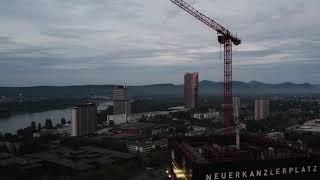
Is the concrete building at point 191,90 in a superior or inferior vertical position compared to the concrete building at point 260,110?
superior

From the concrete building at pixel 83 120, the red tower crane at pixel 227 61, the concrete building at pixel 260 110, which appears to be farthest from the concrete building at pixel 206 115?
the red tower crane at pixel 227 61

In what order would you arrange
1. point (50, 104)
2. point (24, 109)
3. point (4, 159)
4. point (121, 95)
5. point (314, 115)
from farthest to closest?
point (50, 104) < point (24, 109) < point (121, 95) < point (314, 115) < point (4, 159)

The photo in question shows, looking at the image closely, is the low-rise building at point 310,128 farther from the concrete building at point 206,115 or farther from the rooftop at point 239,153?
the rooftop at point 239,153

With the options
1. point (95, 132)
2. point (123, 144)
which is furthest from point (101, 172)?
point (95, 132)

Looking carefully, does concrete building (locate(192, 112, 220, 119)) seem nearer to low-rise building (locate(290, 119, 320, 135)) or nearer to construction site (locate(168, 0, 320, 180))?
low-rise building (locate(290, 119, 320, 135))

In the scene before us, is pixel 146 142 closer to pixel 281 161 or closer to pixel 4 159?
pixel 4 159

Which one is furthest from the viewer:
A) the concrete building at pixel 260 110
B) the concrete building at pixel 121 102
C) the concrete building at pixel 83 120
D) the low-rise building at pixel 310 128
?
the concrete building at pixel 121 102

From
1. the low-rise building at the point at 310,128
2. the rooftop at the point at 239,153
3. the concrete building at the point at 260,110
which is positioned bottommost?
the low-rise building at the point at 310,128
